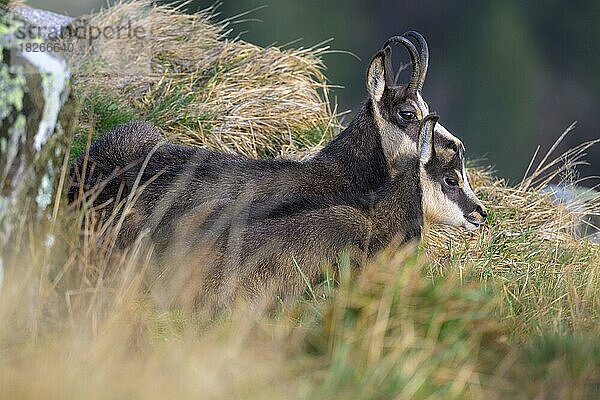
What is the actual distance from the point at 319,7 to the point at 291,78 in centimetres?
1727

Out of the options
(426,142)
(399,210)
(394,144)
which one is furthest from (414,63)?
(399,210)

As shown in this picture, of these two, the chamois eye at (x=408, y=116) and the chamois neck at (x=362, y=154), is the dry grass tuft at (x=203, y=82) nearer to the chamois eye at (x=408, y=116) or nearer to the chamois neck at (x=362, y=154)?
the chamois neck at (x=362, y=154)

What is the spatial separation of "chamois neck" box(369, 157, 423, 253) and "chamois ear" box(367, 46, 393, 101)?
1096 mm

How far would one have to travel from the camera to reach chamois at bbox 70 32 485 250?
6621 millimetres

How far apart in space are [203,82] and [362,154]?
2.63 metres

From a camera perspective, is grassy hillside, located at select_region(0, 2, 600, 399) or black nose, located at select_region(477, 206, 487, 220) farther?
black nose, located at select_region(477, 206, 487, 220)

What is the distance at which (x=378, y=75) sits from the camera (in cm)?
772

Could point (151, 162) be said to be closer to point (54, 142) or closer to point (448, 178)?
point (448, 178)

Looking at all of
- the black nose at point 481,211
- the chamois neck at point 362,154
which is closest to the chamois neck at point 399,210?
the black nose at point 481,211

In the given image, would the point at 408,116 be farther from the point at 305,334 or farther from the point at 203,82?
the point at 305,334

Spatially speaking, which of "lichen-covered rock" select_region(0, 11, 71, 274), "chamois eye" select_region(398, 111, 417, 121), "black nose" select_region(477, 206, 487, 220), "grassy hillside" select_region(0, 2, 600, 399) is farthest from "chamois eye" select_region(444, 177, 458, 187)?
"lichen-covered rock" select_region(0, 11, 71, 274)

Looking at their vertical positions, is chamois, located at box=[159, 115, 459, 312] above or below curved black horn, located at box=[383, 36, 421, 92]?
below

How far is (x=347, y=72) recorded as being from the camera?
23031 millimetres

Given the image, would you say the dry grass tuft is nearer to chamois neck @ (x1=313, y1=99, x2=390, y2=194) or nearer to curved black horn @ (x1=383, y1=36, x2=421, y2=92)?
chamois neck @ (x1=313, y1=99, x2=390, y2=194)
